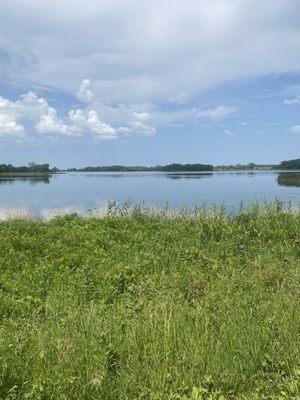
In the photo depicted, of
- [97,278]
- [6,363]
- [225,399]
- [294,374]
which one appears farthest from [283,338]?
[97,278]

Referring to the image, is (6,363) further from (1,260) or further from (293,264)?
(293,264)

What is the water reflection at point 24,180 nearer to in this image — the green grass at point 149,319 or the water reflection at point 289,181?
the water reflection at point 289,181

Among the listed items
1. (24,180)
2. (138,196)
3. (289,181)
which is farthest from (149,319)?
(24,180)

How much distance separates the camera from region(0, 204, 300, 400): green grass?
337 cm

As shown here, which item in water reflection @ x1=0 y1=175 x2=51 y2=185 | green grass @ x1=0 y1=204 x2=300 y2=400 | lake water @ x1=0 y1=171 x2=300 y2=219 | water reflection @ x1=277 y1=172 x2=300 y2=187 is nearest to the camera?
green grass @ x1=0 y1=204 x2=300 y2=400

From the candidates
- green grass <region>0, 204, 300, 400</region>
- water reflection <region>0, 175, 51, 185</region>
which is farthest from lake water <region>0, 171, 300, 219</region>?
water reflection <region>0, 175, 51, 185</region>

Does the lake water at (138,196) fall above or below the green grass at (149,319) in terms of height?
below

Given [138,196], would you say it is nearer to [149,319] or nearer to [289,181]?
[289,181]

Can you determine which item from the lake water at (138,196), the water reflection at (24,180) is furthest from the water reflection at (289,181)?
the water reflection at (24,180)

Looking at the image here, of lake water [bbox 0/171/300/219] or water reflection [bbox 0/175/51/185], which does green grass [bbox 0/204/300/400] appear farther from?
Answer: water reflection [bbox 0/175/51/185]

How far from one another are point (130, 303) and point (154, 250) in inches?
139

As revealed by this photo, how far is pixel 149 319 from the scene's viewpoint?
4.30 metres

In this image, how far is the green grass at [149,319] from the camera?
337cm

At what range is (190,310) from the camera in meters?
4.78
